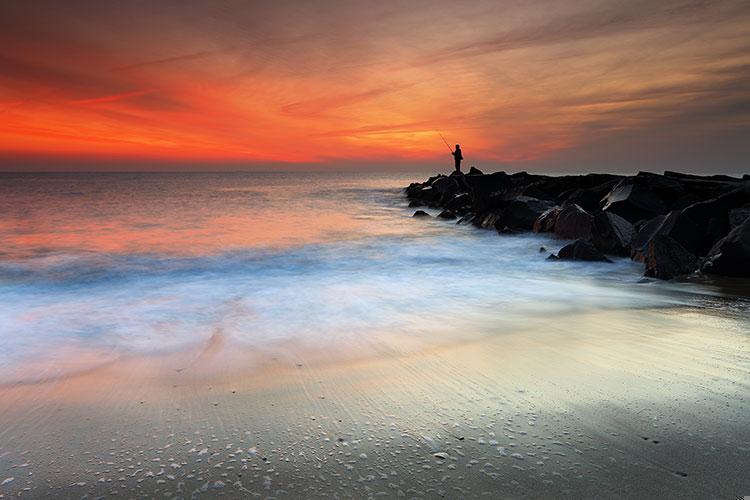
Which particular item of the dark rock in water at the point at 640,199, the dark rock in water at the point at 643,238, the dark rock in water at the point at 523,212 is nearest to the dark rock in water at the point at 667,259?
the dark rock in water at the point at 643,238

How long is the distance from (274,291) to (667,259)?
16.8 feet

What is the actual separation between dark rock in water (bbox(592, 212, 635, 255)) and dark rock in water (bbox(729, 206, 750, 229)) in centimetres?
138

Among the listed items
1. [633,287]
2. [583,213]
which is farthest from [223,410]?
[583,213]

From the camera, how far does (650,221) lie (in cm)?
791

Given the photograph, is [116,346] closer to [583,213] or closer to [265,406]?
[265,406]

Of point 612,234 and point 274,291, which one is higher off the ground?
point 612,234

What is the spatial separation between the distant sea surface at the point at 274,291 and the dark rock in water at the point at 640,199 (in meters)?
1.51

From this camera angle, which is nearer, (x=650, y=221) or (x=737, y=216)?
(x=737, y=216)

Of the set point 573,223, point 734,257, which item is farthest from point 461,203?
point 734,257

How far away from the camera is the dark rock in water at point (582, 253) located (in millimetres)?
7391

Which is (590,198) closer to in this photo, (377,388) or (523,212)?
(523,212)

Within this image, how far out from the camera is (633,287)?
5836 millimetres

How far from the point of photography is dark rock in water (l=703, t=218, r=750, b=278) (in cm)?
594

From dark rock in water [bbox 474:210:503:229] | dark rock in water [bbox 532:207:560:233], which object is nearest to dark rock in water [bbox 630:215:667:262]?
dark rock in water [bbox 532:207:560:233]
